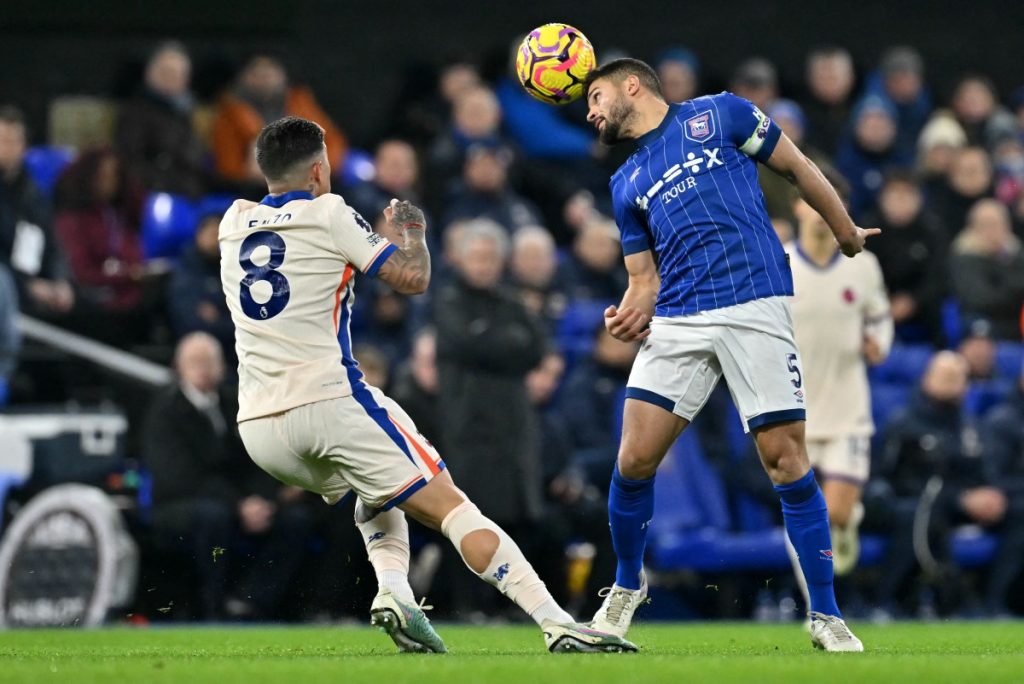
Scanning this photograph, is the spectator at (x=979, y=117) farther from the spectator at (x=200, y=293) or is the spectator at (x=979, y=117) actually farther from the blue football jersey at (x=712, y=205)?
the blue football jersey at (x=712, y=205)

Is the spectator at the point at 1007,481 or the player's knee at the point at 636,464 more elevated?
the player's knee at the point at 636,464

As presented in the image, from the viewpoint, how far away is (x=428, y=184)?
1586cm

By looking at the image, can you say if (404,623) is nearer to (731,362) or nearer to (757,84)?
(731,362)

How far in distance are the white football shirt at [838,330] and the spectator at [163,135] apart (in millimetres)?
5546

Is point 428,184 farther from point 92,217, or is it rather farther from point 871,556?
point 871,556

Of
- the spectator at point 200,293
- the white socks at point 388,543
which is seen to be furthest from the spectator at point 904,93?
the white socks at point 388,543

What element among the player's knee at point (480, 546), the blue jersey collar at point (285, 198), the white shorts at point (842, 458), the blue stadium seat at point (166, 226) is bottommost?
the white shorts at point (842, 458)

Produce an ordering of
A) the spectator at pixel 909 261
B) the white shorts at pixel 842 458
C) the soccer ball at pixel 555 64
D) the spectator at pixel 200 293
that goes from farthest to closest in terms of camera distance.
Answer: the spectator at pixel 909 261, the spectator at pixel 200 293, the white shorts at pixel 842 458, the soccer ball at pixel 555 64

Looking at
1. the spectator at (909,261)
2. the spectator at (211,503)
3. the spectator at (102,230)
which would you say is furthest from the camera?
the spectator at (909,261)

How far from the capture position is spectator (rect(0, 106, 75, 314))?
45.1ft

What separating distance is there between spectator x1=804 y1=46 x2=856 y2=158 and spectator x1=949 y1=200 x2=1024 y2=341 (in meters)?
2.15

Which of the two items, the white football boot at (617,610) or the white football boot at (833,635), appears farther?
the white football boot at (617,610)

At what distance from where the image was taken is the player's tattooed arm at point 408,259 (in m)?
7.95

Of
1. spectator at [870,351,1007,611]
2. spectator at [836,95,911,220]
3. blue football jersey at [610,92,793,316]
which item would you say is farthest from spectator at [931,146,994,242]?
blue football jersey at [610,92,793,316]
